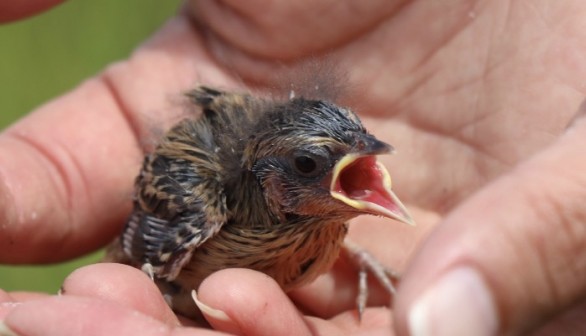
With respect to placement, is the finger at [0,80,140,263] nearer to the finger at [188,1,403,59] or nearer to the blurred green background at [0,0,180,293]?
the finger at [188,1,403,59]

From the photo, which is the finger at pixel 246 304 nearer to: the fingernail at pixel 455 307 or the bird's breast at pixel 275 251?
the bird's breast at pixel 275 251

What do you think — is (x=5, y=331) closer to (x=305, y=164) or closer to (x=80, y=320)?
(x=80, y=320)

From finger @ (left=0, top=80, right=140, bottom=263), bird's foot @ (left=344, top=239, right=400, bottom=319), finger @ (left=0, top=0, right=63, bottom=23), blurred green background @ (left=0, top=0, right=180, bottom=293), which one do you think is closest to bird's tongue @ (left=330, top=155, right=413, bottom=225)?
bird's foot @ (left=344, top=239, right=400, bottom=319)

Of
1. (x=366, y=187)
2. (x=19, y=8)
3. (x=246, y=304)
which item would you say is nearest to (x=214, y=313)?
(x=246, y=304)

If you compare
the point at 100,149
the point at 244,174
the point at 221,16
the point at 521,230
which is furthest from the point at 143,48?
the point at 521,230

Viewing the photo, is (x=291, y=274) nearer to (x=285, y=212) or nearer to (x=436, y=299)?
(x=285, y=212)

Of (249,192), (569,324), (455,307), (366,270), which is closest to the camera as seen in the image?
(455,307)

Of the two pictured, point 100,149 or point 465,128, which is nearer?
point 465,128
